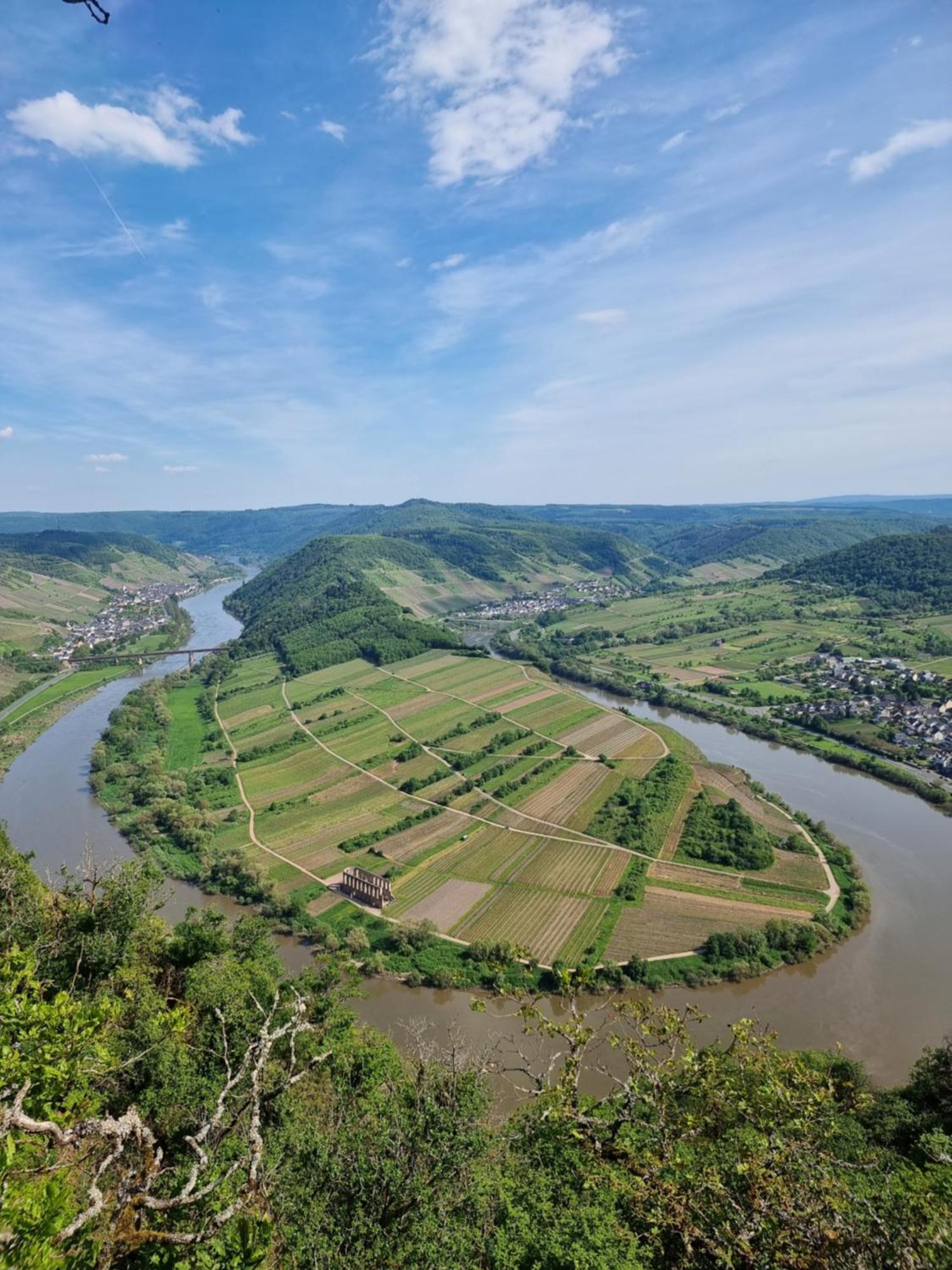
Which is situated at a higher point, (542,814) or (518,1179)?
(518,1179)

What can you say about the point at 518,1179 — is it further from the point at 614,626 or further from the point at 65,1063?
the point at 614,626

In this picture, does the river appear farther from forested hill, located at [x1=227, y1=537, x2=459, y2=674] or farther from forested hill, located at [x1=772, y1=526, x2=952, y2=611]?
forested hill, located at [x1=772, y1=526, x2=952, y2=611]

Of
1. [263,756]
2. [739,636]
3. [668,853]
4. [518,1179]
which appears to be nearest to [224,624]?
[263,756]

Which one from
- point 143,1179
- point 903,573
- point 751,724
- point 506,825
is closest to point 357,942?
point 506,825

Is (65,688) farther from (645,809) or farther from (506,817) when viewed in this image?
(645,809)

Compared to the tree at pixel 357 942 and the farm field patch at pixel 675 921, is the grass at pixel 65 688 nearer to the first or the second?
the tree at pixel 357 942

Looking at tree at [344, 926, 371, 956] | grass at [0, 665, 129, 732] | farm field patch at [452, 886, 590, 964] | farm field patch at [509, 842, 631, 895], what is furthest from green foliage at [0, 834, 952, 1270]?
grass at [0, 665, 129, 732]

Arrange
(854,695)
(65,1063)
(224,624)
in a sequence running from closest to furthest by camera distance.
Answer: (65,1063) → (854,695) → (224,624)
